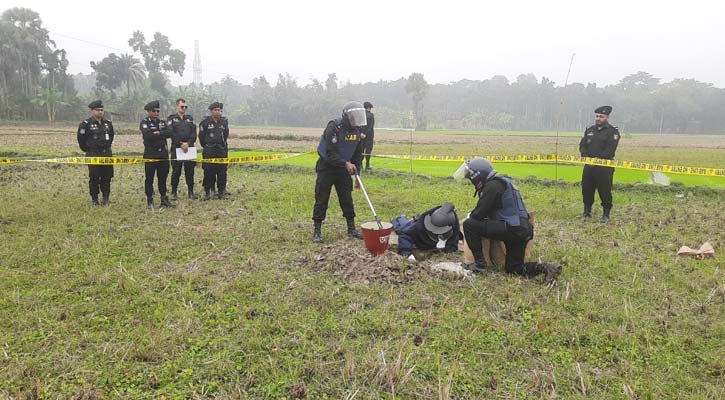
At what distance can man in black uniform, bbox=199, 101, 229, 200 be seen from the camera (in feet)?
32.0

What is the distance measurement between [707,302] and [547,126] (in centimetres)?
9785

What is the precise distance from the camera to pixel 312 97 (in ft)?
282

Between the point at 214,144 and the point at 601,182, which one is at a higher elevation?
the point at 214,144

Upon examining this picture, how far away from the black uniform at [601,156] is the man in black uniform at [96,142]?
29.4 feet

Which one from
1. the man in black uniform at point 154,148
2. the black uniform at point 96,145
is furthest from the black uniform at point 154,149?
the black uniform at point 96,145

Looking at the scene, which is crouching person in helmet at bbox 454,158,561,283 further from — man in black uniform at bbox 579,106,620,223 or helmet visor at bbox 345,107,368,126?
man in black uniform at bbox 579,106,620,223

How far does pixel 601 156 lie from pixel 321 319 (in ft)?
21.1

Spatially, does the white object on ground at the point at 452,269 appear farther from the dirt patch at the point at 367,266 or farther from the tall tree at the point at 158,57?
the tall tree at the point at 158,57

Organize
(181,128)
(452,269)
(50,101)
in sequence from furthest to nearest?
(50,101), (181,128), (452,269)

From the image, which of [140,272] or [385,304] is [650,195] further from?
[140,272]

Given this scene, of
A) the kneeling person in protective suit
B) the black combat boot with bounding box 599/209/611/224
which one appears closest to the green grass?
the black combat boot with bounding box 599/209/611/224

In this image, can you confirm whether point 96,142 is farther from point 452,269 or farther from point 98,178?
point 452,269

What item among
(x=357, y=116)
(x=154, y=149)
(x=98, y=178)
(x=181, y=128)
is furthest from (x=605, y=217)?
(x=98, y=178)

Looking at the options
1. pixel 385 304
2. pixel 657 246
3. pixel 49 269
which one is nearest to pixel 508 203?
pixel 385 304
